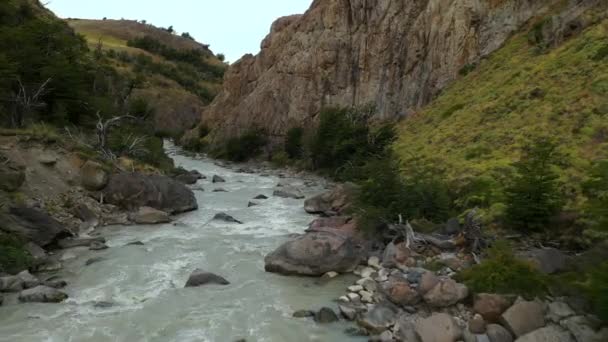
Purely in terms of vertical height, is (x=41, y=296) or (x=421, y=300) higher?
(x=421, y=300)

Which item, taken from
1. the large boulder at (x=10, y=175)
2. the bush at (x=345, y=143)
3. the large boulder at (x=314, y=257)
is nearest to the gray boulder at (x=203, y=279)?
the large boulder at (x=314, y=257)

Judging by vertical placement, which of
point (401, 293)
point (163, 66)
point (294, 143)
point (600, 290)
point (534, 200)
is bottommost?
point (401, 293)

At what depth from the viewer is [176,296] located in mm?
13398

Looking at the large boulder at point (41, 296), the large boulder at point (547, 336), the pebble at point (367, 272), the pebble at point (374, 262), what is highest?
the large boulder at point (547, 336)

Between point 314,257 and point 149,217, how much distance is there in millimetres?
10649

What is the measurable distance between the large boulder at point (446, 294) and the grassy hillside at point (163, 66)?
68035 mm

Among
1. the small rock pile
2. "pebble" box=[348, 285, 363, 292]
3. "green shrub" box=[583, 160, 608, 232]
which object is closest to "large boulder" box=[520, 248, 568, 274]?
"green shrub" box=[583, 160, 608, 232]

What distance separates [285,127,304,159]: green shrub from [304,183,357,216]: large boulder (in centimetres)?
2351

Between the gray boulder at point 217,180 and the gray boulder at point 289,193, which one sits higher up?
the gray boulder at point 289,193

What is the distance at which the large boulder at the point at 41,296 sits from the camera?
41.9 feet

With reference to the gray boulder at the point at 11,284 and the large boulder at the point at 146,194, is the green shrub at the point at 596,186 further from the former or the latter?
the large boulder at the point at 146,194

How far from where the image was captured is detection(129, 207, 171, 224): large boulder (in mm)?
22656

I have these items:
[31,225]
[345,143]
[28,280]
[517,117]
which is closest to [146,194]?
[31,225]

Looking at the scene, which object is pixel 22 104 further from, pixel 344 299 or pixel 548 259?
pixel 548 259
